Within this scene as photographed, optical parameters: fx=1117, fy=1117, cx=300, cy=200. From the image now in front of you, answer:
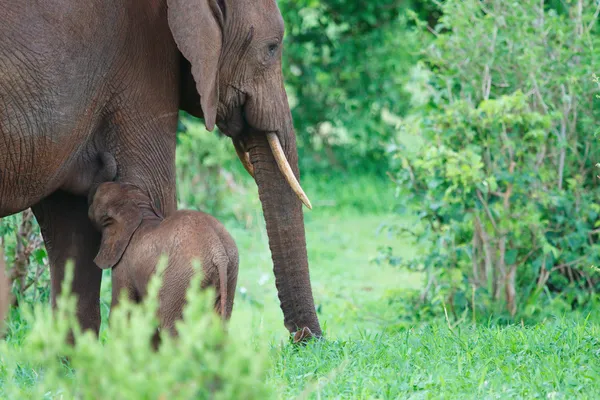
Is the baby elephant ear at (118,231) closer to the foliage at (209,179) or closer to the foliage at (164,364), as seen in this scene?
the foliage at (164,364)

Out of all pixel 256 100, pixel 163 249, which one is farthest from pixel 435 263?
pixel 163 249

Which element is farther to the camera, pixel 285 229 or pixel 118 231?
pixel 285 229

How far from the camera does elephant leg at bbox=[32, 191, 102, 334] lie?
518 cm

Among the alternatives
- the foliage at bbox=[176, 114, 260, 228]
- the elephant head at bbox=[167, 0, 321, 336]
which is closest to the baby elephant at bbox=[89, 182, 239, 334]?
the elephant head at bbox=[167, 0, 321, 336]

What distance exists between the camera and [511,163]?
22.8ft

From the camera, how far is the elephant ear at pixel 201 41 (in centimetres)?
475

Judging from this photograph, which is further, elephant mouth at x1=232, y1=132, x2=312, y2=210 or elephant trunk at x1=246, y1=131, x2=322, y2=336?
elephant trunk at x1=246, y1=131, x2=322, y2=336

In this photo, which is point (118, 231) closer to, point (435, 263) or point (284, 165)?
point (284, 165)

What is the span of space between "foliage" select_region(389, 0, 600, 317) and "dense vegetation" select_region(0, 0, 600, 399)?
0.01m

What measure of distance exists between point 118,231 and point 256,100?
937 mm

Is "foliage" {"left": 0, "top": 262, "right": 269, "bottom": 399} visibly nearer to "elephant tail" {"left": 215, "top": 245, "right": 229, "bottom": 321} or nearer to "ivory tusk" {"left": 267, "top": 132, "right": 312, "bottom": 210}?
"elephant tail" {"left": 215, "top": 245, "right": 229, "bottom": 321}

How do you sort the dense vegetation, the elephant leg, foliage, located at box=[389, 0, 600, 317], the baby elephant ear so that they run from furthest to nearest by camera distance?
foliage, located at box=[389, 0, 600, 317]
the elephant leg
the baby elephant ear
the dense vegetation

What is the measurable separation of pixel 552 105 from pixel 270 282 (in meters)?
3.47

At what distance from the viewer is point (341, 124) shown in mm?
14328
